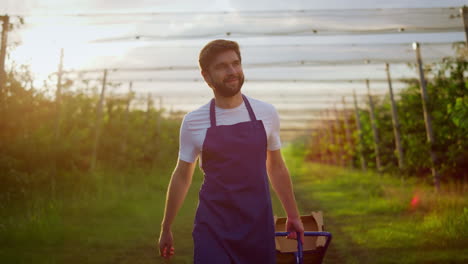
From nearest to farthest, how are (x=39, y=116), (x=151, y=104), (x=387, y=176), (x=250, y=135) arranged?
(x=250, y=135), (x=39, y=116), (x=387, y=176), (x=151, y=104)

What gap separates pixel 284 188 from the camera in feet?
7.93

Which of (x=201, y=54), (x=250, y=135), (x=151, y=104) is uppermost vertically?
(x=151, y=104)

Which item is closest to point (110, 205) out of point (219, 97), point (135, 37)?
point (135, 37)

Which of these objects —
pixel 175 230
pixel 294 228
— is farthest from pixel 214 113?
pixel 175 230

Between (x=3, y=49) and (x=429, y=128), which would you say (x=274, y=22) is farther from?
(x=3, y=49)

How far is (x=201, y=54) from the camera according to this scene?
237 centimetres

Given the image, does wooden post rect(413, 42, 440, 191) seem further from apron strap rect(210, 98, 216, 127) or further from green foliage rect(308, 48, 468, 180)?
apron strap rect(210, 98, 216, 127)

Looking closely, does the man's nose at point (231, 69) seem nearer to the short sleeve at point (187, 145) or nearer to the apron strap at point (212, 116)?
the apron strap at point (212, 116)

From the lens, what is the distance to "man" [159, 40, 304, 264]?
2.19m

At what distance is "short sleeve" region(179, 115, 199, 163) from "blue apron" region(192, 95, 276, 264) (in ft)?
0.35

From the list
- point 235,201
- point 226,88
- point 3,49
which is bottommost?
point 235,201

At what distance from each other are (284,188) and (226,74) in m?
0.69

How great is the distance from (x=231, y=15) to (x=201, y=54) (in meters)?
7.38

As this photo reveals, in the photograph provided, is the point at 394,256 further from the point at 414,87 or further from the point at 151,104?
the point at 151,104
